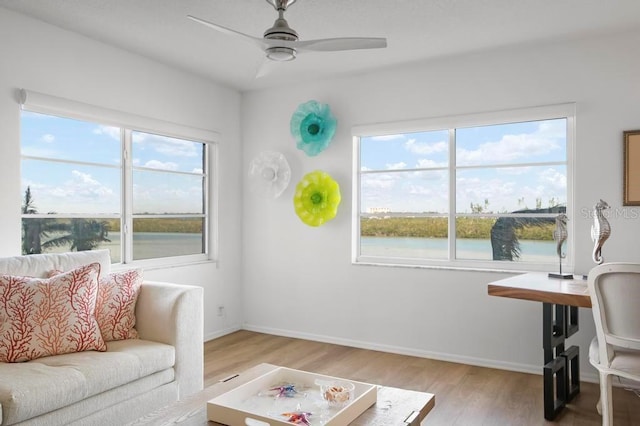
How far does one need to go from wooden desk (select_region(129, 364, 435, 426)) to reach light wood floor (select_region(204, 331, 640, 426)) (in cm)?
104

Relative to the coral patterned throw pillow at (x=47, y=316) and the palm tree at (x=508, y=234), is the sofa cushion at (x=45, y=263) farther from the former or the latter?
the palm tree at (x=508, y=234)

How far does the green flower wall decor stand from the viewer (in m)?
4.31

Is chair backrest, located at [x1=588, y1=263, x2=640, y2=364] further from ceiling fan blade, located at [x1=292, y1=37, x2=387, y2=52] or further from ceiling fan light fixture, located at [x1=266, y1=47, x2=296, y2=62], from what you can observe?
ceiling fan light fixture, located at [x1=266, y1=47, x2=296, y2=62]

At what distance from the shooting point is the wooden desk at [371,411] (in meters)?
1.67

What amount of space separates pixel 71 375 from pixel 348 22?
8.59 ft

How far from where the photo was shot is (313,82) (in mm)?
4590

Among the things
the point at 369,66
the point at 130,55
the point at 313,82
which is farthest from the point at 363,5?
the point at 130,55

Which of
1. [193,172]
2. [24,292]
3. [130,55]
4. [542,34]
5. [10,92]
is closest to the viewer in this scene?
[24,292]

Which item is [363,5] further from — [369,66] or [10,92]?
[10,92]

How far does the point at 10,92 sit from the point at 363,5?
2.32 m

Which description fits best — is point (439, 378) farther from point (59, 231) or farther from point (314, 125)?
point (59, 231)

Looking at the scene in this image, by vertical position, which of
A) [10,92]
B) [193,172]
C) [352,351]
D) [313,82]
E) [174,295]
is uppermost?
[313,82]

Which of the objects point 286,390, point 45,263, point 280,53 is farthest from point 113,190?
point 286,390

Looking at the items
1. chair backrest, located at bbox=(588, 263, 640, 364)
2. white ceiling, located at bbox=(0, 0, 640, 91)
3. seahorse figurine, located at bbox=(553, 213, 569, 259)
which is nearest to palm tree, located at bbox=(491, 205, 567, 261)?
seahorse figurine, located at bbox=(553, 213, 569, 259)
